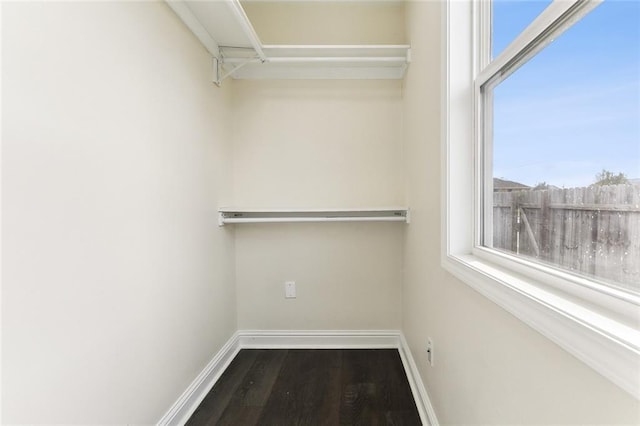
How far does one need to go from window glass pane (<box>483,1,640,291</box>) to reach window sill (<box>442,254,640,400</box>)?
98 mm

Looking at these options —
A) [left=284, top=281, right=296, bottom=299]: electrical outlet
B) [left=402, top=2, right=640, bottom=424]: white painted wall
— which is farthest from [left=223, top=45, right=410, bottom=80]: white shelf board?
[left=284, top=281, right=296, bottom=299]: electrical outlet

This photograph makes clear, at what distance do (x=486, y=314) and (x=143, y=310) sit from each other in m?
1.20

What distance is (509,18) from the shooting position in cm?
90

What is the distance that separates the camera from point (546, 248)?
2.45ft

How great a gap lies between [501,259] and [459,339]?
0.33 metres

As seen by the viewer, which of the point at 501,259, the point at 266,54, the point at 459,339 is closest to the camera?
the point at 501,259

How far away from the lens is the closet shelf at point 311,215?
1871 mm

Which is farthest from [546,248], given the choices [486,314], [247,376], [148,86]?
[247,376]

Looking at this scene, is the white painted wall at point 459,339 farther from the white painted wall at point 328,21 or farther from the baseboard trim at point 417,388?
the white painted wall at point 328,21

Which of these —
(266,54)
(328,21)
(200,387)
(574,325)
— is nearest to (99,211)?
(200,387)

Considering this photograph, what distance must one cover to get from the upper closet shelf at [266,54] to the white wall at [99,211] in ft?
0.43

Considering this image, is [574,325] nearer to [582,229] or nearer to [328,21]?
[582,229]

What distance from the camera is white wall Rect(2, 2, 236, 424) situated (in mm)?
731

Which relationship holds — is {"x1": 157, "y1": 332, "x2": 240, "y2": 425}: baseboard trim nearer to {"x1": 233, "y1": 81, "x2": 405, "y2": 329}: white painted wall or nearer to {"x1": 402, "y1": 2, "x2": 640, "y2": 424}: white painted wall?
{"x1": 233, "y1": 81, "x2": 405, "y2": 329}: white painted wall
